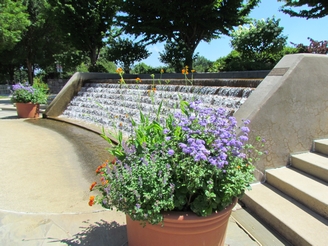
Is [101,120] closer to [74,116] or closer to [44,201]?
[74,116]

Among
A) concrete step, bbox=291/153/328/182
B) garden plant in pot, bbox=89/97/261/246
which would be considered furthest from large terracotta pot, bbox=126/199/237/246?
concrete step, bbox=291/153/328/182

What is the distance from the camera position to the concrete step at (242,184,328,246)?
6.62ft

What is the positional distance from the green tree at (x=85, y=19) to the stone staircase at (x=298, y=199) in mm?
14857

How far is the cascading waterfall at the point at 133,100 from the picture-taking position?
4500mm

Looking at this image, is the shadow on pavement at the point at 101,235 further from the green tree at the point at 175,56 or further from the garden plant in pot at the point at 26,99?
the green tree at the point at 175,56

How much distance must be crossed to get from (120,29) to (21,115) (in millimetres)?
9768

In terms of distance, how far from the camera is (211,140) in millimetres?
1753

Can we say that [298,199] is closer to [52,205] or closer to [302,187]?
[302,187]

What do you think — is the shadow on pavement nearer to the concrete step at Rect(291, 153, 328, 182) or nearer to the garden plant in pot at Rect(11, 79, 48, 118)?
the concrete step at Rect(291, 153, 328, 182)

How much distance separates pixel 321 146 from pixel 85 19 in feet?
51.9

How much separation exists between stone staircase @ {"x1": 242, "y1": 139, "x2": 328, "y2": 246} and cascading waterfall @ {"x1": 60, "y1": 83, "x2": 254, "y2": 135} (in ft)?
4.51

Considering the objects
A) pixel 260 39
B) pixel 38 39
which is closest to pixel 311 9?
pixel 260 39

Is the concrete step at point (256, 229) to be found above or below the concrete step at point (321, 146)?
below

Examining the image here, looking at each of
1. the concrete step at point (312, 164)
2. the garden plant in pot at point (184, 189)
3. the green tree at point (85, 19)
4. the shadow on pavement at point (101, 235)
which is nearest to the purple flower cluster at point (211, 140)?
the garden plant in pot at point (184, 189)
